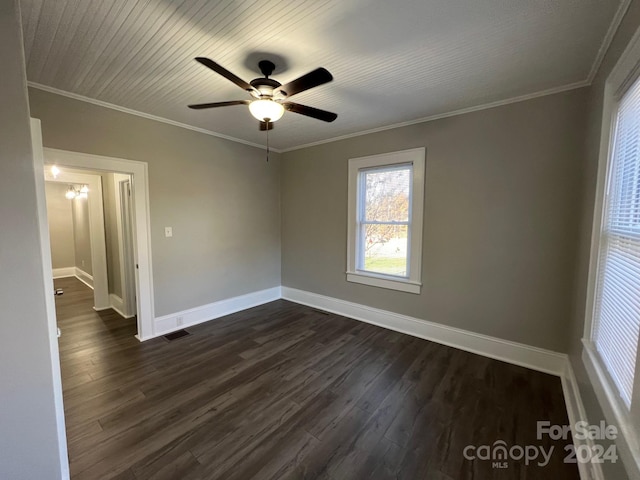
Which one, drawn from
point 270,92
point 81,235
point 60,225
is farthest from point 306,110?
point 60,225

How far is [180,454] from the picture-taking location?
1.67 m

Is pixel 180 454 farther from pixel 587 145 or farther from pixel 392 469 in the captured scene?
pixel 587 145

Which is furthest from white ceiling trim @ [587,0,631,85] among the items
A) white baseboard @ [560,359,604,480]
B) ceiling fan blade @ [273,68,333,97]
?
white baseboard @ [560,359,604,480]

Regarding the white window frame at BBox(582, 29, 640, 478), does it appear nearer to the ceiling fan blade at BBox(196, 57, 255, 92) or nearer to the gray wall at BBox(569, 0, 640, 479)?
the gray wall at BBox(569, 0, 640, 479)

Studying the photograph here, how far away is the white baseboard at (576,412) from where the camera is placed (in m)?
1.41

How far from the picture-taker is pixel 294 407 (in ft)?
6.87

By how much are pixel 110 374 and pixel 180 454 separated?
4.47 feet

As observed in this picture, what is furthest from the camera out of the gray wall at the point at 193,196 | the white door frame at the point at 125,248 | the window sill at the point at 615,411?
the white door frame at the point at 125,248

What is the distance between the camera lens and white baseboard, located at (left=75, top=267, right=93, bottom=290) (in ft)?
18.7

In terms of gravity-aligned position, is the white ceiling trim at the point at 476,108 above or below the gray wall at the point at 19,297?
above

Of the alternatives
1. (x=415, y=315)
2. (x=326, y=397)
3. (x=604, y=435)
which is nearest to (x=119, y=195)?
(x=326, y=397)

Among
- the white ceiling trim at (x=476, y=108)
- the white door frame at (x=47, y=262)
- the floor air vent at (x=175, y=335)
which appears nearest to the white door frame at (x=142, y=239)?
the floor air vent at (x=175, y=335)

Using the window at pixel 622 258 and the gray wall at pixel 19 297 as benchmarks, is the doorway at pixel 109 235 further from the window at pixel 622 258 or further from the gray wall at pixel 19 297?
the window at pixel 622 258

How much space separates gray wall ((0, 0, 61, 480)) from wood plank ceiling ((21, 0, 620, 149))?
82 centimetres
